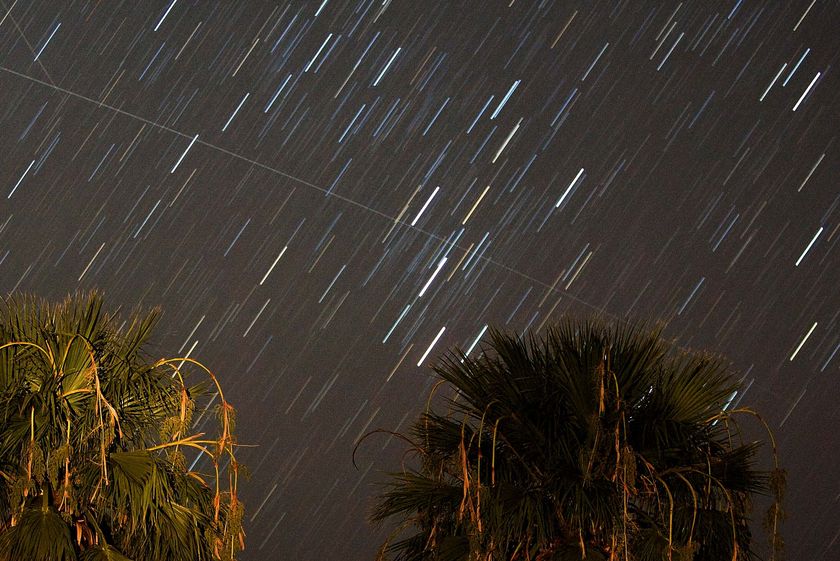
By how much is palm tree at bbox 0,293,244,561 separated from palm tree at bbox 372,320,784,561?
173 centimetres

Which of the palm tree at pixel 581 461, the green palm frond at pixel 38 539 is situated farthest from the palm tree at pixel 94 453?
the palm tree at pixel 581 461

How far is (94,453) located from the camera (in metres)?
7.98

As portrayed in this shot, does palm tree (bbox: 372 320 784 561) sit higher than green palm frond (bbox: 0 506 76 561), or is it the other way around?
palm tree (bbox: 372 320 784 561)

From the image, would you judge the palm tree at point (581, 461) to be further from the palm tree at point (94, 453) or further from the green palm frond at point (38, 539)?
the green palm frond at point (38, 539)

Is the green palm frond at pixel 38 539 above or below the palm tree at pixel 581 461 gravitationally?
below

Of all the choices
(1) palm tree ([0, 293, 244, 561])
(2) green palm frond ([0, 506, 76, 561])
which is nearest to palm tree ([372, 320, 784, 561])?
(1) palm tree ([0, 293, 244, 561])

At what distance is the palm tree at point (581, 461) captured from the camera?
8.16 metres

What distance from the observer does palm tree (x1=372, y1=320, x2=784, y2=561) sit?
8.16 m

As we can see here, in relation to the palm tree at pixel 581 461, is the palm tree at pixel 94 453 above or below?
below

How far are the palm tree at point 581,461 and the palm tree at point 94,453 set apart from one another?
1733 mm

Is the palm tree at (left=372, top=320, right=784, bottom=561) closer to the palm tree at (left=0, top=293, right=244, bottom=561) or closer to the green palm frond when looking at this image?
the palm tree at (left=0, top=293, right=244, bottom=561)

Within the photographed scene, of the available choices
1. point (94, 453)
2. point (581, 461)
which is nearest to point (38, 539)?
point (94, 453)

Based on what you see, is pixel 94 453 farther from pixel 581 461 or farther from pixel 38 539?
pixel 581 461

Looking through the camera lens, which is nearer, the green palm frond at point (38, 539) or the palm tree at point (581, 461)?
the green palm frond at point (38, 539)
